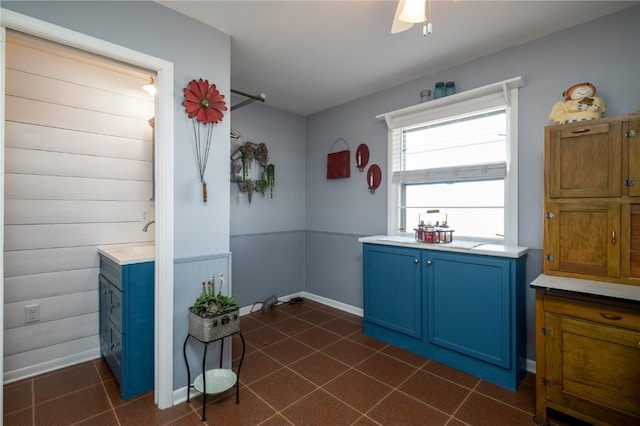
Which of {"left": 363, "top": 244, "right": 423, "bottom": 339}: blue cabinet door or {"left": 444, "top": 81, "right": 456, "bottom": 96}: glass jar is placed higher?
{"left": 444, "top": 81, "right": 456, "bottom": 96}: glass jar

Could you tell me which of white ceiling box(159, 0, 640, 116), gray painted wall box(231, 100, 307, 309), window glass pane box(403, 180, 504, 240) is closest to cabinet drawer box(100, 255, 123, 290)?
gray painted wall box(231, 100, 307, 309)

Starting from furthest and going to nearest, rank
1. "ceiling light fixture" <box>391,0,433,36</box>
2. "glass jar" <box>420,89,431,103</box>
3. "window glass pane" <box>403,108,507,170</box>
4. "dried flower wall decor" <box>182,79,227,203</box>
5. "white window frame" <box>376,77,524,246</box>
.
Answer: "glass jar" <box>420,89,431,103</box>
"window glass pane" <box>403,108,507,170</box>
"white window frame" <box>376,77,524,246</box>
"dried flower wall decor" <box>182,79,227,203</box>
"ceiling light fixture" <box>391,0,433,36</box>

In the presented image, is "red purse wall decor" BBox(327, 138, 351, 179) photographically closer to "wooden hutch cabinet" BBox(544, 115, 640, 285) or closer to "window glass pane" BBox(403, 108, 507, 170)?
"window glass pane" BBox(403, 108, 507, 170)

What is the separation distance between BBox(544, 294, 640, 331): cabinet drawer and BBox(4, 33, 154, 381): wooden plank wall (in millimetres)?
3237

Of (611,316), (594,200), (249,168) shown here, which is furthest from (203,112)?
(611,316)

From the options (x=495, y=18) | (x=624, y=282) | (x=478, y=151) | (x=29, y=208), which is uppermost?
(x=495, y=18)

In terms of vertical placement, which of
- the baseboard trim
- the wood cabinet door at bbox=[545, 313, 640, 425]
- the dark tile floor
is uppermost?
the wood cabinet door at bbox=[545, 313, 640, 425]

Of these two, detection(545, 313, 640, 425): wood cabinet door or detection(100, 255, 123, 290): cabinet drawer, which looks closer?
detection(545, 313, 640, 425): wood cabinet door

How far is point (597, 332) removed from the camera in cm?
164

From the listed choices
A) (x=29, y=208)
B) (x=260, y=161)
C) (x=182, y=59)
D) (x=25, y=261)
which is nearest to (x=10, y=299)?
(x=25, y=261)

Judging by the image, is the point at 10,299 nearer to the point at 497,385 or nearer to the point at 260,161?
the point at 260,161

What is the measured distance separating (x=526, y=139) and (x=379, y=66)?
140cm

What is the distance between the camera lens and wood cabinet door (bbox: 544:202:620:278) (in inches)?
71.1

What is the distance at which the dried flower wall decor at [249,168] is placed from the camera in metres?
3.52
